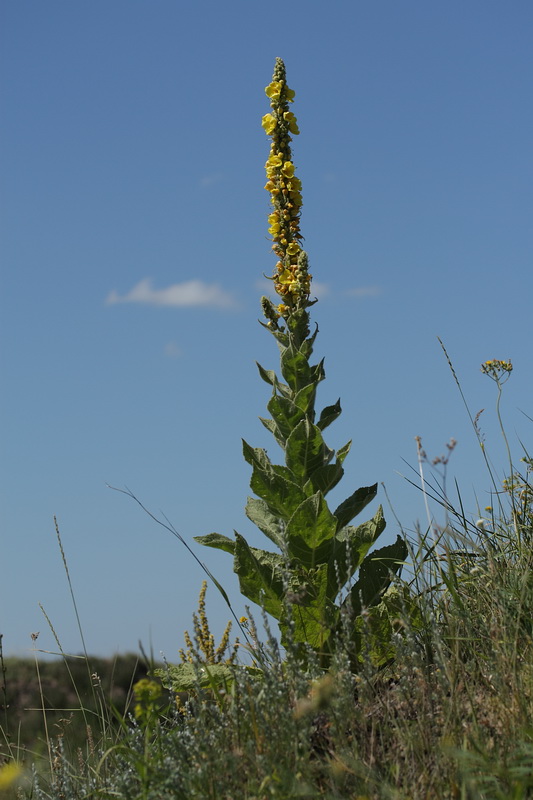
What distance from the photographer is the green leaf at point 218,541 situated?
4418mm

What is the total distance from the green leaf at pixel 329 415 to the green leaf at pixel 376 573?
761 millimetres

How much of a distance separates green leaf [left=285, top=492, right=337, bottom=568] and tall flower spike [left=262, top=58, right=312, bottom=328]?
134cm

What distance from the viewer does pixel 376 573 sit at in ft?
14.0

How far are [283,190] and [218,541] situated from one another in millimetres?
2236

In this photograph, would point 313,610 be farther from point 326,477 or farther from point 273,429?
point 273,429

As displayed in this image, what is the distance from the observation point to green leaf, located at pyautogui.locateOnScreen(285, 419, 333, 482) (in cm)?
419

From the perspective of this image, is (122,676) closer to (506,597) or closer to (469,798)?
(506,597)

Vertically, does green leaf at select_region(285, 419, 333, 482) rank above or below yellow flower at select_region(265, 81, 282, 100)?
below

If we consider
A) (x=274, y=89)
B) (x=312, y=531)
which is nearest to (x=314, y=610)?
(x=312, y=531)

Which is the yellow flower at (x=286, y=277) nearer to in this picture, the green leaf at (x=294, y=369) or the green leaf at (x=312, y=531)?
the green leaf at (x=294, y=369)

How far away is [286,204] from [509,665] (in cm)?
325

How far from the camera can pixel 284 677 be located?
2777mm

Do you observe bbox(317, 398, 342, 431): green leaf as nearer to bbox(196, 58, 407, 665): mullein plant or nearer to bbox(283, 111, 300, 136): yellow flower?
bbox(196, 58, 407, 665): mullein plant

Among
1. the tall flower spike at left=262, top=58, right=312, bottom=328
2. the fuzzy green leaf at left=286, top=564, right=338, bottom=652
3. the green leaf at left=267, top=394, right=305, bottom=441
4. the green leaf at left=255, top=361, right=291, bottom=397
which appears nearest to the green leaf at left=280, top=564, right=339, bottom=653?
the fuzzy green leaf at left=286, top=564, right=338, bottom=652
